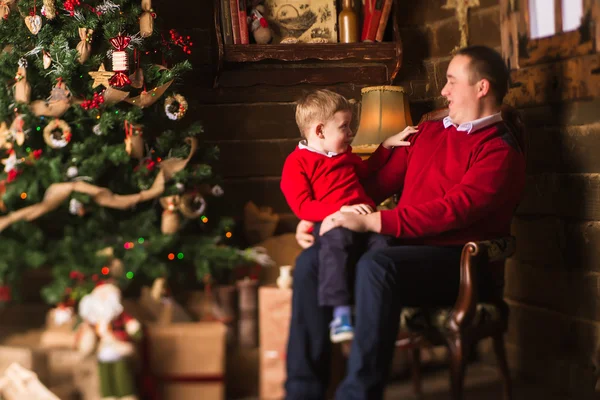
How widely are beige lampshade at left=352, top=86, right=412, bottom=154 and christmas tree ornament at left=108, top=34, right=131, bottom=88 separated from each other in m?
1.01

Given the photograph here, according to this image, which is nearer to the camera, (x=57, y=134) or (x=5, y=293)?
(x=5, y=293)

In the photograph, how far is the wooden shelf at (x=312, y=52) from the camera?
3.50m

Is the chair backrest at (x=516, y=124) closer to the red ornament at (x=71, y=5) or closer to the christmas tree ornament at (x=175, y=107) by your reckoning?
the christmas tree ornament at (x=175, y=107)

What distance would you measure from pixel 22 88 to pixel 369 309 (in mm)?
1430

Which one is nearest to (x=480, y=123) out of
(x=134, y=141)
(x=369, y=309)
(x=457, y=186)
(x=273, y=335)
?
(x=457, y=186)

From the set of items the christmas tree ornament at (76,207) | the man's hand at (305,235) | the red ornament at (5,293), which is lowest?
the red ornament at (5,293)

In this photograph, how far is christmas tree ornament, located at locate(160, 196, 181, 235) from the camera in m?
2.64

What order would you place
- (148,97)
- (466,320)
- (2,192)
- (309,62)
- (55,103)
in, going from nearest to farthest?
1. (466,320)
2. (2,192)
3. (55,103)
4. (148,97)
5. (309,62)

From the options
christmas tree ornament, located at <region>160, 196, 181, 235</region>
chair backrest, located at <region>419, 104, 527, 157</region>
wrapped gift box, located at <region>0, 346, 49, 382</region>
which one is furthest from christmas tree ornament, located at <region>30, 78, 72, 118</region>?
Answer: chair backrest, located at <region>419, 104, 527, 157</region>

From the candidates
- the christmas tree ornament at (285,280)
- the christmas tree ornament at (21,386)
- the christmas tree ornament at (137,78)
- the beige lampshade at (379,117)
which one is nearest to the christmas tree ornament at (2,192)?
the christmas tree ornament at (21,386)

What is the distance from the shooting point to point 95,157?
2.69 m

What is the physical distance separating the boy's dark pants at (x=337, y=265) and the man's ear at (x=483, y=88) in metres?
0.63

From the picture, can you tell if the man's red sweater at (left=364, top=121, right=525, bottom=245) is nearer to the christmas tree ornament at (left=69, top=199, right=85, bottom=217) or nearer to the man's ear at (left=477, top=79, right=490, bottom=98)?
the man's ear at (left=477, top=79, right=490, bottom=98)

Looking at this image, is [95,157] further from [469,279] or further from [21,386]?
[469,279]
